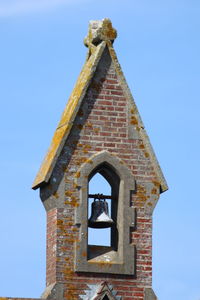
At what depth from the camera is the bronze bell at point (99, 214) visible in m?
29.6

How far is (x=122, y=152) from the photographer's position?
97.7 feet

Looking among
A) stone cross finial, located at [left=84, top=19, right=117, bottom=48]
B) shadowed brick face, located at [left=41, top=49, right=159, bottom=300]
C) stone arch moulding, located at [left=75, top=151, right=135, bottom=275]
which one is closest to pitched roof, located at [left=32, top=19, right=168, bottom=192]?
stone cross finial, located at [left=84, top=19, right=117, bottom=48]

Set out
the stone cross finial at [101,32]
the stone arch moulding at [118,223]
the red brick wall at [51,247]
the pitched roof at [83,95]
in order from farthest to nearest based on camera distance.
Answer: the stone cross finial at [101,32] → the pitched roof at [83,95] → the stone arch moulding at [118,223] → the red brick wall at [51,247]

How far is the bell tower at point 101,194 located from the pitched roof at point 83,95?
2cm

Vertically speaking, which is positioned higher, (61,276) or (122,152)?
(122,152)

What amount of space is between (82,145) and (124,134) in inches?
32.6

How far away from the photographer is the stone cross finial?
3031 centimetres

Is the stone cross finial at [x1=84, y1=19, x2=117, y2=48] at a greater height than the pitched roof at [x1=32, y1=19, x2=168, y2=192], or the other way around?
the stone cross finial at [x1=84, y1=19, x2=117, y2=48]

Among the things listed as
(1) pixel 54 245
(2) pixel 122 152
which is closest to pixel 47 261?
(1) pixel 54 245

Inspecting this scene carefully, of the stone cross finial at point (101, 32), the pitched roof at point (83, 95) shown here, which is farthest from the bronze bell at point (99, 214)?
the stone cross finial at point (101, 32)

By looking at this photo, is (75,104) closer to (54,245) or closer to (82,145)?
(82,145)

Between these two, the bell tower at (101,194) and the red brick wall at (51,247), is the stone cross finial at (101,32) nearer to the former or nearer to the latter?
the bell tower at (101,194)

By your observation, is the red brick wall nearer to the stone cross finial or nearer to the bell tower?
the bell tower

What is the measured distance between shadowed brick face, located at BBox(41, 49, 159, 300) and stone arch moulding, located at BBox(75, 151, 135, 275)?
90 mm
